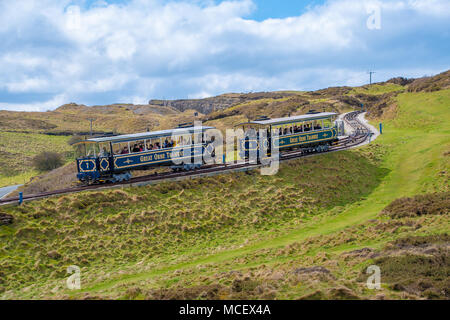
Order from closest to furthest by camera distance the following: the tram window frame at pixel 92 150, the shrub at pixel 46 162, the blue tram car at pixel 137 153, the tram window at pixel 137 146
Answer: the blue tram car at pixel 137 153 → the tram window frame at pixel 92 150 → the tram window at pixel 137 146 → the shrub at pixel 46 162

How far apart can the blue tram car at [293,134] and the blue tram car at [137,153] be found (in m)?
3.92

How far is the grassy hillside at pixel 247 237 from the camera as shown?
12.7 m

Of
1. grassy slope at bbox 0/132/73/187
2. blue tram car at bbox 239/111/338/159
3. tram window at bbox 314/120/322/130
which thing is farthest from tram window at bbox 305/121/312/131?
grassy slope at bbox 0/132/73/187

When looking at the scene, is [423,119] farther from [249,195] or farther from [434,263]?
[434,263]

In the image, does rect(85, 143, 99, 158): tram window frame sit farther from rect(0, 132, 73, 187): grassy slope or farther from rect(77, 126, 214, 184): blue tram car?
rect(0, 132, 73, 187): grassy slope

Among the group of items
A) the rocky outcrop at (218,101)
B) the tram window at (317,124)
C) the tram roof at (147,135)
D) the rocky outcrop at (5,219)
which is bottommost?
the rocky outcrop at (5,219)

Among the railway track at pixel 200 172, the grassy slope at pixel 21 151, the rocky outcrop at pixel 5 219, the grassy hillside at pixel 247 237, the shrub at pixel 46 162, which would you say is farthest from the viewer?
the shrub at pixel 46 162

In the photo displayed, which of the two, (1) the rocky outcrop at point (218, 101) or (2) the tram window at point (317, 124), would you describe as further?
(1) the rocky outcrop at point (218, 101)

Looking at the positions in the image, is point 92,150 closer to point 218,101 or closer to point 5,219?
point 5,219

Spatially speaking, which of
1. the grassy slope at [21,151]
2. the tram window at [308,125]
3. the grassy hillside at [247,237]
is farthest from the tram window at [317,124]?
the grassy slope at [21,151]

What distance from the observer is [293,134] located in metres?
32.9

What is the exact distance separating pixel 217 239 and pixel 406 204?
11.7 m

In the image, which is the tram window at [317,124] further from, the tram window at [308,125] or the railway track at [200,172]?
the railway track at [200,172]

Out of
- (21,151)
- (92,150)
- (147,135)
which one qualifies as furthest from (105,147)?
(21,151)
